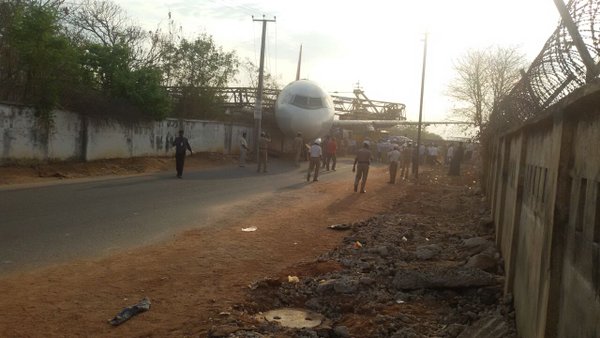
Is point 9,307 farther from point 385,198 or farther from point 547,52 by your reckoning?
point 385,198

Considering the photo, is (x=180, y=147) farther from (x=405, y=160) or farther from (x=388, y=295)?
(x=388, y=295)

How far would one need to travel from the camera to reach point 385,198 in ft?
55.4

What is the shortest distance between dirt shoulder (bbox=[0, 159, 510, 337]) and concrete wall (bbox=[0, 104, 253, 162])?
9.11 meters

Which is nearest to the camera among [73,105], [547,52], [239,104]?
[547,52]

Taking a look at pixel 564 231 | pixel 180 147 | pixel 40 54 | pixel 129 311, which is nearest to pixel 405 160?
pixel 180 147

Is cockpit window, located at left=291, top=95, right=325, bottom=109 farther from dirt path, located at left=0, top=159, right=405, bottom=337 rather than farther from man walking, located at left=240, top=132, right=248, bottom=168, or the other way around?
dirt path, located at left=0, top=159, right=405, bottom=337

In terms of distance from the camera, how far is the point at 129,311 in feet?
17.7

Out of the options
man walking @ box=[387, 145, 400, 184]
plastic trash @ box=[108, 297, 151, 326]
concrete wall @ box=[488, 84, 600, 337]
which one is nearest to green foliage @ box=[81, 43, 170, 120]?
man walking @ box=[387, 145, 400, 184]

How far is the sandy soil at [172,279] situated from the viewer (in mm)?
5098

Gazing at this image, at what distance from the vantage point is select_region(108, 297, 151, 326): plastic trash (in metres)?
5.17

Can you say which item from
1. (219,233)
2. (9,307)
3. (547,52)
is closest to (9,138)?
(219,233)

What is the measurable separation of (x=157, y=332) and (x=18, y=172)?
1364 centimetres

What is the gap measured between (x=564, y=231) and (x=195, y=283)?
4.33m

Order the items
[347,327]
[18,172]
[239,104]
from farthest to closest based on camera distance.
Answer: [239,104], [18,172], [347,327]
